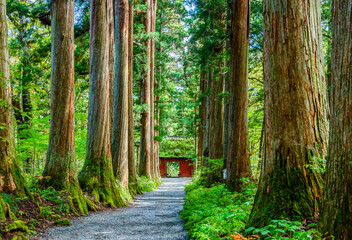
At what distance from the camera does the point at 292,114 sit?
157 inches

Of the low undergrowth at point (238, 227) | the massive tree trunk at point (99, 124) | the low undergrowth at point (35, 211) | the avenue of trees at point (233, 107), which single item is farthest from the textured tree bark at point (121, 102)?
the low undergrowth at point (238, 227)

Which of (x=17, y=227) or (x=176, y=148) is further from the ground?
(x=176, y=148)

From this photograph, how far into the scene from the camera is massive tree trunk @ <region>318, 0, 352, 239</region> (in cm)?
260

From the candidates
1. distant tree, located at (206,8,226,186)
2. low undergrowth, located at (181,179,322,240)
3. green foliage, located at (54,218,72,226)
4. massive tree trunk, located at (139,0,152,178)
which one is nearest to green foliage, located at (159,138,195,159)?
massive tree trunk, located at (139,0,152,178)

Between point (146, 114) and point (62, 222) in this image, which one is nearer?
point (62, 222)

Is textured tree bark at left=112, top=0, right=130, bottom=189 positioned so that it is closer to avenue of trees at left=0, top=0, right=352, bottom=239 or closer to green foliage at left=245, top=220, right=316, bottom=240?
avenue of trees at left=0, top=0, right=352, bottom=239

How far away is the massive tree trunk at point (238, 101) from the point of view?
845 cm

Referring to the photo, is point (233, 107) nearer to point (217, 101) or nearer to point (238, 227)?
point (217, 101)

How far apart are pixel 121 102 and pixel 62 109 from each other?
14.5 feet

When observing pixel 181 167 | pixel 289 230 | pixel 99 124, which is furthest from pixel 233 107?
pixel 181 167

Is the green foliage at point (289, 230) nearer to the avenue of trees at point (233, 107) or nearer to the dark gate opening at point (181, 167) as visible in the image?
the avenue of trees at point (233, 107)

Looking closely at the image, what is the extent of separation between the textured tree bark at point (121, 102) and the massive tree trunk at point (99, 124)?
187cm

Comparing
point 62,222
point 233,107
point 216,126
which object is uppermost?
point 233,107

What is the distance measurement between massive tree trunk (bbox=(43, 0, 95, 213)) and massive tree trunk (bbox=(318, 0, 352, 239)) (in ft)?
20.0
